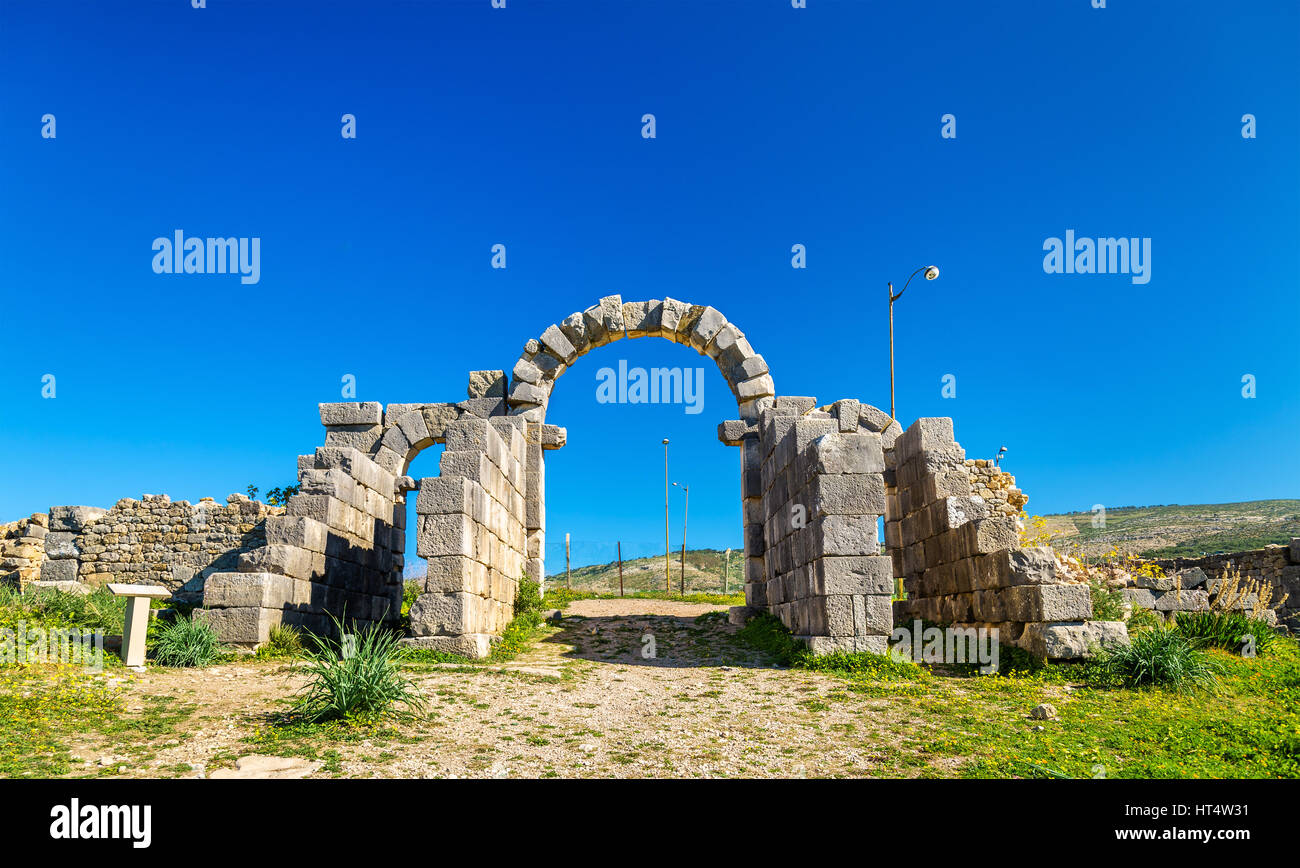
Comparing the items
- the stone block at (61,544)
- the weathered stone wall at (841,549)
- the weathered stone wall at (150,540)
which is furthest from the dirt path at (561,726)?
the stone block at (61,544)

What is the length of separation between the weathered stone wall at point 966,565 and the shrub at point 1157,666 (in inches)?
17.9

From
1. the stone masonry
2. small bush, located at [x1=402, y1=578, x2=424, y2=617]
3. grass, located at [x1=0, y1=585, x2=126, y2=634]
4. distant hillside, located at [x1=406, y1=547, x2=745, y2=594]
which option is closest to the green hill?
distant hillside, located at [x1=406, y1=547, x2=745, y2=594]

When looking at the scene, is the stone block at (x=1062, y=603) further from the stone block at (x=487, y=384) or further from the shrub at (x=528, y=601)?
the stone block at (x=487, y=384)

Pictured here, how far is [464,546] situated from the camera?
10328 millimetres

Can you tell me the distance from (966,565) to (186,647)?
10.1 metres

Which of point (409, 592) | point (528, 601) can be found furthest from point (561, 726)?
point (409, 592)

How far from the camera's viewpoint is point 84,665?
9109 mm

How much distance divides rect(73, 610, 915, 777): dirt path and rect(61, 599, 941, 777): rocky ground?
0.02 meters

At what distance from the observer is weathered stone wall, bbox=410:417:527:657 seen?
33.1 feet

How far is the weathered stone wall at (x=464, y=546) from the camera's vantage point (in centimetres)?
1010

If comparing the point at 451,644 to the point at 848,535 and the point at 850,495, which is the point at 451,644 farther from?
the point at 850,495
